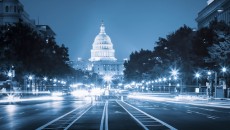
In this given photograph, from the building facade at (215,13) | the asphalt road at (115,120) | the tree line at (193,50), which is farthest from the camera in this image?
the building facade at (215,13)

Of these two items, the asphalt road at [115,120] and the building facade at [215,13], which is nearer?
the asphalt road at [115,120]

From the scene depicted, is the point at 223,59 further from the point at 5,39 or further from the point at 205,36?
the point at 5,39

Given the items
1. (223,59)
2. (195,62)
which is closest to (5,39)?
(195,62)

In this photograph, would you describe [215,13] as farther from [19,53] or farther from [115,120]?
[115,120]

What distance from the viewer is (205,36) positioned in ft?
292

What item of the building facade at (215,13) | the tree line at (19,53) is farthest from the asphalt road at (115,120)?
the building facade at (215,13)

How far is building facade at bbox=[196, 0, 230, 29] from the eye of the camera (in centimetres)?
11988

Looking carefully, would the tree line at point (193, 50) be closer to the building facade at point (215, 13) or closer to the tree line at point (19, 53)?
the building facade at point (215, 13)

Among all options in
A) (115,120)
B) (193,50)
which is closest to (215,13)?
(193,50)

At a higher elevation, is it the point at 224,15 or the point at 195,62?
the point at 224,15

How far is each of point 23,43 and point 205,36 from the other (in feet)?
107

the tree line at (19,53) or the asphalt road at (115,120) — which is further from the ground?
the tree line at (19,53)

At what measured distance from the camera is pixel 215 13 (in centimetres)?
13412

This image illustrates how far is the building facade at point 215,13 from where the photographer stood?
11988cm
